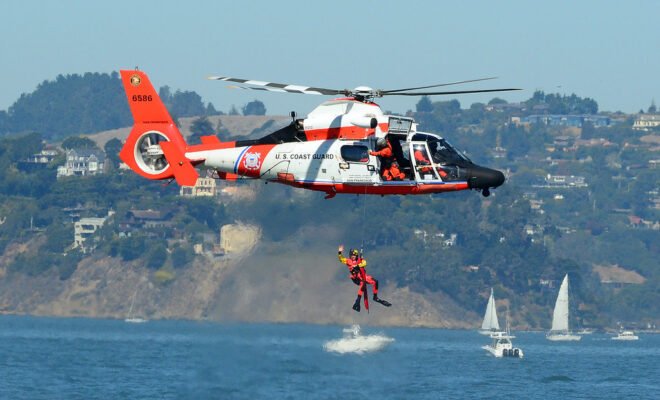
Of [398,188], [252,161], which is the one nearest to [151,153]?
[252,161]

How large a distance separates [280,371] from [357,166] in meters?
90.1

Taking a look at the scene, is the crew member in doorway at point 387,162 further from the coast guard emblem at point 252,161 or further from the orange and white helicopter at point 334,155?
the coast guard emblem at point 252,161

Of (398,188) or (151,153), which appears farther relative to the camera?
(151,153)

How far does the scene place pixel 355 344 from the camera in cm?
15388

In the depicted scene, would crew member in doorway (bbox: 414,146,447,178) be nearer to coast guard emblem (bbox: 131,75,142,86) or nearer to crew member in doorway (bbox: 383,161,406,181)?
crew member in doorway (bbox: 383,161,406,181)

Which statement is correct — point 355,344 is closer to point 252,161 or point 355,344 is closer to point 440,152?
point 252,161

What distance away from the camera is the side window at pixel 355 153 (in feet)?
163

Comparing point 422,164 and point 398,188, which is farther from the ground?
point 422,164

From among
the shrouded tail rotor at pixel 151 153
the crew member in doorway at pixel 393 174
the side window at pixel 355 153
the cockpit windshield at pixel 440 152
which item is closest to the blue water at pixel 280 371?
the shrouded tail rotor at pixel 151 153

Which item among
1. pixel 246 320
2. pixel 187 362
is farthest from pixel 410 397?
pixel 246 320

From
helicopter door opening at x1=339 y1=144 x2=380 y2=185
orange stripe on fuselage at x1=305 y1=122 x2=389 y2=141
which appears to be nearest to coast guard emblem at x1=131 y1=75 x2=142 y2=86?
orange stripe on fuselage at x1=305 y1=122 x2=389 y2=141

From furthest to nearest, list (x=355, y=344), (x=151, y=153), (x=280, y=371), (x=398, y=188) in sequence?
1. (x=355, y=344)
2. (x=280, y=371)
3. (x=151, y=153)
4. (x=398, y=188)

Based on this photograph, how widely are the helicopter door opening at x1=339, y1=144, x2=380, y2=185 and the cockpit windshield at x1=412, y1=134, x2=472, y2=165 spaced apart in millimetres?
1885

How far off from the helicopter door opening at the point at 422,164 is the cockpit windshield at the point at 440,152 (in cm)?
21
